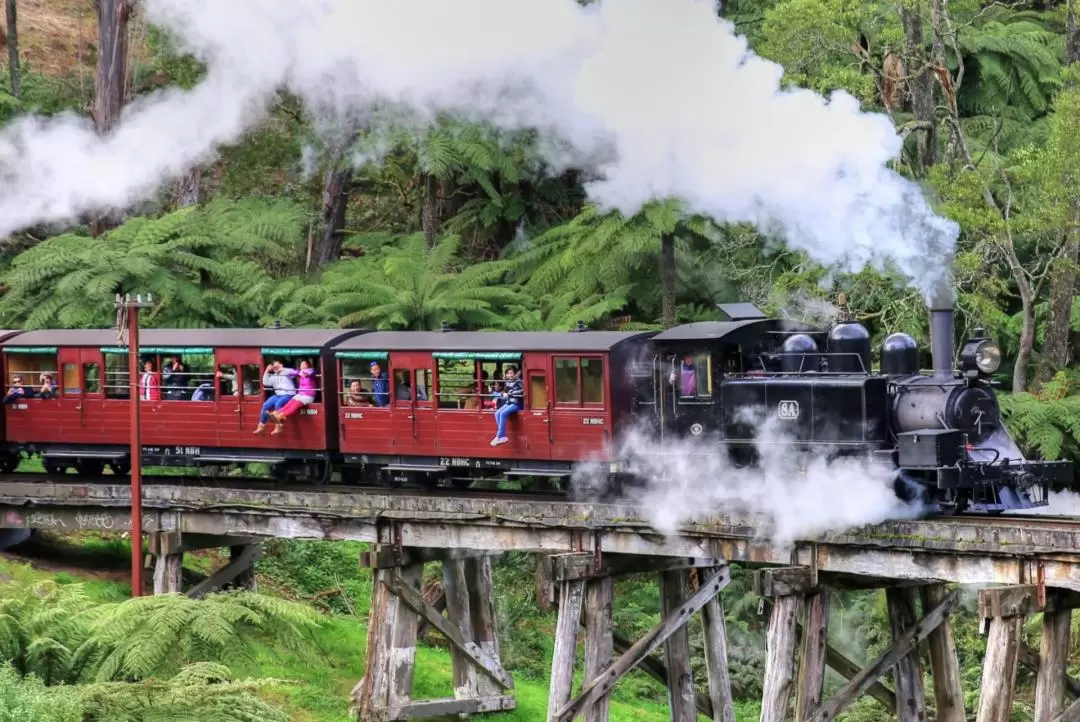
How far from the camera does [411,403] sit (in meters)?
21.0

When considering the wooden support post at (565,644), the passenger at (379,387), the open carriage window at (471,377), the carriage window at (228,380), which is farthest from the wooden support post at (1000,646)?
the carriage window at (228,380)

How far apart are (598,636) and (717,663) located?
2.28 metres

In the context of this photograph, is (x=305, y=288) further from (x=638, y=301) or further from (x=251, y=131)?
(x=251, y=131)

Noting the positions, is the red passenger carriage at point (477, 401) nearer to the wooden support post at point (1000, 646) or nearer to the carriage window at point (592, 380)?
the carriage window at point (592, 380)

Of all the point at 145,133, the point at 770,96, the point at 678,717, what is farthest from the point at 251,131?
the point at 678,717

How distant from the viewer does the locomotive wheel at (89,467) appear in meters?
25.0

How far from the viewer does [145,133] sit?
A: 102 ft

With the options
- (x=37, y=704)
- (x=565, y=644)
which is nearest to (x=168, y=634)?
(x=37, y=704)

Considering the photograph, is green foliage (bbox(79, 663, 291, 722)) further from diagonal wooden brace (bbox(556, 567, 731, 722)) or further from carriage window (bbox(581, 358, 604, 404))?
carriage window (bbox(581, 358, 604, 404))

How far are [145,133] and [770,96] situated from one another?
49.0ft

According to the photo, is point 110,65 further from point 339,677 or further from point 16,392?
point 339,677

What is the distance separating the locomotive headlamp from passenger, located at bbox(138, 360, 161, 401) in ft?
39.7

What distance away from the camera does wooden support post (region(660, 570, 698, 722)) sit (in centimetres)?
1864

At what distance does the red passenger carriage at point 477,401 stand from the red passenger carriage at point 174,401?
708mm
